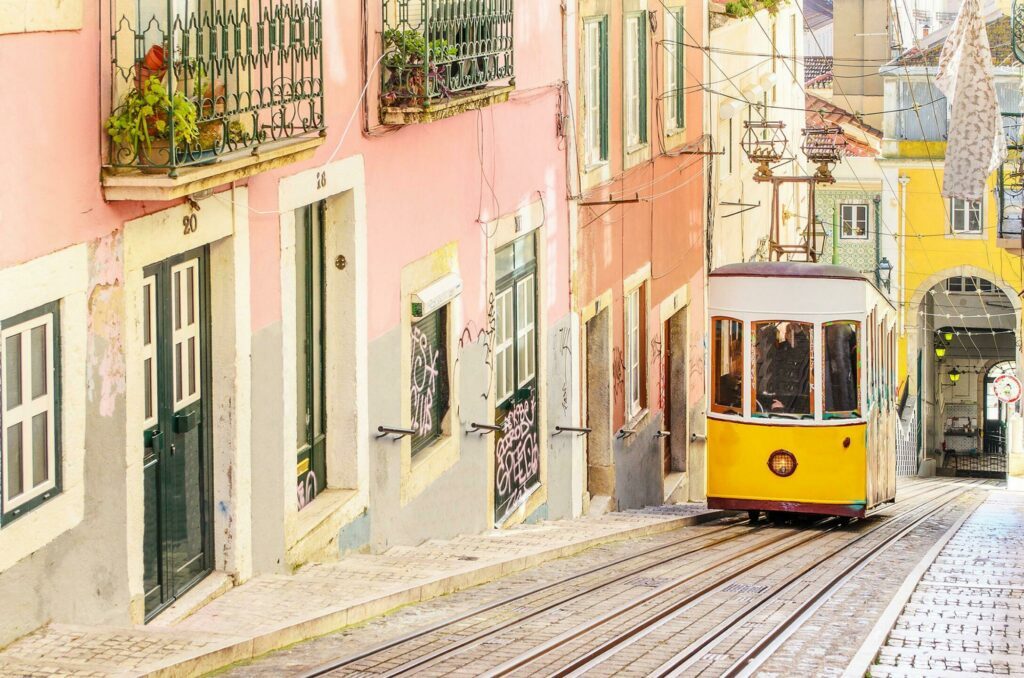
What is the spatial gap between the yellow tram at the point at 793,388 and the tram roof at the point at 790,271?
11 millimetres

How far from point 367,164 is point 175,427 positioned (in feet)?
9.03

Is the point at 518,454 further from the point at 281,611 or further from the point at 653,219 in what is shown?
the point at 281,611

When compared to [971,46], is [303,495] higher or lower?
lower

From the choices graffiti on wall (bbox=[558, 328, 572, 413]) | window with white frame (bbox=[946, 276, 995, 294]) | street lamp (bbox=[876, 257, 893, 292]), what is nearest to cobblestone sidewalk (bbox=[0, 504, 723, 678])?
graffiti on wall (bbox=[558, 328, 572, 413])

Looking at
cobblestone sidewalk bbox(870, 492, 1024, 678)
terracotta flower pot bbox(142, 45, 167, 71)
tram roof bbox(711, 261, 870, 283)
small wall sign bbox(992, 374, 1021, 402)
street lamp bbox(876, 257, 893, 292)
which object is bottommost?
small wall sign bbox(992, 374, 1021, 402)

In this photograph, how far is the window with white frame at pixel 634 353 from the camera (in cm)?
1825

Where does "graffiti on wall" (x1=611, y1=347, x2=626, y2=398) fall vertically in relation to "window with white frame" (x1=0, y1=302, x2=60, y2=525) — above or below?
below

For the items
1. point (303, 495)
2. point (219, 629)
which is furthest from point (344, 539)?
point (219, 629)

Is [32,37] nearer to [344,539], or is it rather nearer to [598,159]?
[344,539]

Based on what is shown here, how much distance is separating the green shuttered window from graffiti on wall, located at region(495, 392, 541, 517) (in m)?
1.62

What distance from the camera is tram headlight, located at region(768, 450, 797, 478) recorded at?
49.8 feet

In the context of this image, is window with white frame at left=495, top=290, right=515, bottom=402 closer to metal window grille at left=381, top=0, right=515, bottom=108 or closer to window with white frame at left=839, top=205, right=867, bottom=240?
metal window grille at left=381, top=0, right=515, bottom=108

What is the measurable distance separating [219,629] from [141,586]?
1.32 ft

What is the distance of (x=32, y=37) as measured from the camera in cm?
625
